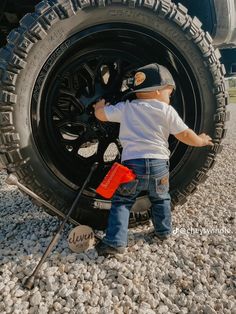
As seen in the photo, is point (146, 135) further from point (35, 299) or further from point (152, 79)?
point (35, 299)

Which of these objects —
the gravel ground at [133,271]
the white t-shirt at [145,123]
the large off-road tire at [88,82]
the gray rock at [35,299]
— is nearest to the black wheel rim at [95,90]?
the large off-road tire at [88,82]

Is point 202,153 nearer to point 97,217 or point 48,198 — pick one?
point 97,217

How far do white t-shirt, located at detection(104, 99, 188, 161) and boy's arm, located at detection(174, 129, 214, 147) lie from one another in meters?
0.03

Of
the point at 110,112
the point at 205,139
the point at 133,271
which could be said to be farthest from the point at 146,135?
the point at 133,271

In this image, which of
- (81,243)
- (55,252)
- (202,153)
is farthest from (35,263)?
(202,153)

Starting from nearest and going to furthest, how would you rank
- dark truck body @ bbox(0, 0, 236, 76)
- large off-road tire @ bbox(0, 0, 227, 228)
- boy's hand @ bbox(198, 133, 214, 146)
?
large off-road tire @ bbox(0, 0, 227, 228) → boy's hand @ bbox(198, 133, 214, 146) → dark truck body @ bbox(0, 0, 236, 76)

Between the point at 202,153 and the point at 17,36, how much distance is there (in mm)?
1277

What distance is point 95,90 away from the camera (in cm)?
227

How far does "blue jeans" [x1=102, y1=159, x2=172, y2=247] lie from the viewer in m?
1.97

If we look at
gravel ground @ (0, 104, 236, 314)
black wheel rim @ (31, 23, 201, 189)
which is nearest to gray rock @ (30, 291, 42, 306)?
gravel ground @ (0, 104, 236, 314)

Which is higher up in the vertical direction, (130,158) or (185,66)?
(185,66)

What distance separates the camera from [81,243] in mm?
1984

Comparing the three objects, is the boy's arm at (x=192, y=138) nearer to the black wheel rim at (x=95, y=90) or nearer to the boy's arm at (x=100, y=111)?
the black wheel rim at (x=95, y=90)

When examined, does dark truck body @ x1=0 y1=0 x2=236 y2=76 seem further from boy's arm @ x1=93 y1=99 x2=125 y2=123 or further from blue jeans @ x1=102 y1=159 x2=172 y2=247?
blue jeans @ x1=102 y1=159 x2=172 y2=247
